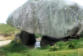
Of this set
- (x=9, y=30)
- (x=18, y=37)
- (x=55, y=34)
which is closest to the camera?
(x=55, y=34)

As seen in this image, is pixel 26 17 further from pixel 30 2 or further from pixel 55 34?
pixel 55 34

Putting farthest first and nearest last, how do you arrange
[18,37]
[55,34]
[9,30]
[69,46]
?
[9,30] → [18,37] → [55,34] → [69,46]

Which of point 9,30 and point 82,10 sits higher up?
point 82,10

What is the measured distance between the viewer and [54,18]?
1428 cm

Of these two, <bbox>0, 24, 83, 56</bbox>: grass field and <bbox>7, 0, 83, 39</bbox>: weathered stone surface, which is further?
<bbox>7, 0, 83, 39</bbox>: weathered stone surface

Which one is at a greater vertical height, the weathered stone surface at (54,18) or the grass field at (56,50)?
the weathered stone surface at (54,18)

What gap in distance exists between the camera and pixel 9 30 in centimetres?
2692

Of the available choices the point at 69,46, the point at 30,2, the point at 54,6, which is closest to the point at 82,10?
the point at 54,6

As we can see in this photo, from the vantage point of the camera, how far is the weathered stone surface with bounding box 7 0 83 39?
14.0 m

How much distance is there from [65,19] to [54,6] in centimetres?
92

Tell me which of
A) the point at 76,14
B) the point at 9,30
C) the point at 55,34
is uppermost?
the point at 76,14

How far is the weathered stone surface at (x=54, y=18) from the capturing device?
46.1 feet

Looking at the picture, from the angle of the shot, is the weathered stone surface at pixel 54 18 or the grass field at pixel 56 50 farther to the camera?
the weathered stone surface at pixel 54 18

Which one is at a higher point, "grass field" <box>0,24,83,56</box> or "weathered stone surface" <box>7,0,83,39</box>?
"weathered stone surface" <box>7,0,83,39</box>
